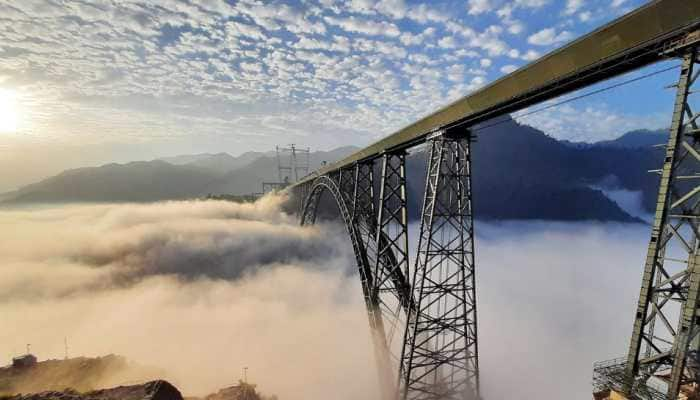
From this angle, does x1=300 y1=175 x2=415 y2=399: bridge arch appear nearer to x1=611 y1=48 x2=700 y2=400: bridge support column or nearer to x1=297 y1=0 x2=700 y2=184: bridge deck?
x1=297 y1=0 x2=700 y2=184: bridge deck

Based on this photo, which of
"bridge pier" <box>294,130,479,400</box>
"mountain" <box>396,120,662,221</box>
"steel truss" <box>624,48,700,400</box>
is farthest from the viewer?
"mountain" <box>396,120,662,221</box>

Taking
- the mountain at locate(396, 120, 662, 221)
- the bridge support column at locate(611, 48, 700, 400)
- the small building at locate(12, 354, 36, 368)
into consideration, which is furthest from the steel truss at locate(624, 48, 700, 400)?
the mountain at locate(396, 120, 662, 221)

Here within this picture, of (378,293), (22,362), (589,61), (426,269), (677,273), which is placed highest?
(589,61)

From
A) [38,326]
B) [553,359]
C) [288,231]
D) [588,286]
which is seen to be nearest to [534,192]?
[588,286]

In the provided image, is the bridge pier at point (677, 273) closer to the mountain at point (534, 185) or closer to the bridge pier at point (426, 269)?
the bridge pier at point (426, 269)

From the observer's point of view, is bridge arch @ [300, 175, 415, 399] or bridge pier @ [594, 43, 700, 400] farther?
bridge arch @ [300, 175, 415, 399]

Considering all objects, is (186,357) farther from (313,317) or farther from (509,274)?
(509,274)

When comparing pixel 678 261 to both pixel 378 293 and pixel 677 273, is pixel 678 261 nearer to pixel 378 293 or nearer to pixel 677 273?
pixel 677 273

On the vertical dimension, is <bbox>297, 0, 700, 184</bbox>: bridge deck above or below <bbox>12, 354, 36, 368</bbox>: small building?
above

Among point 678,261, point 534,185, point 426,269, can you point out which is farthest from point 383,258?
point 534,185
